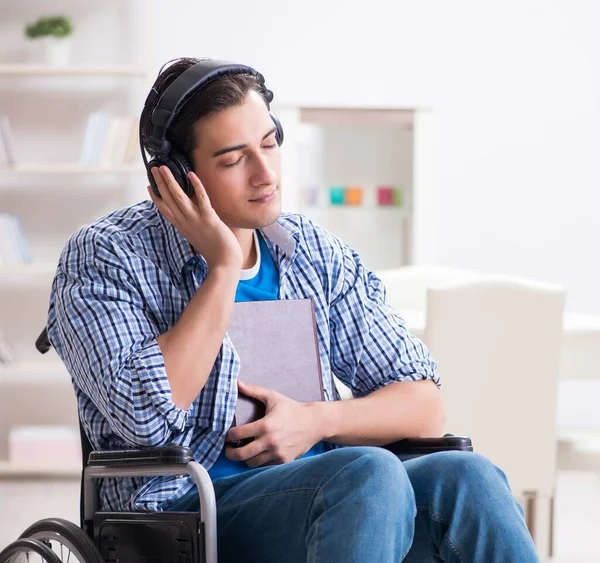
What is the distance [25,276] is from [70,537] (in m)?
3.34

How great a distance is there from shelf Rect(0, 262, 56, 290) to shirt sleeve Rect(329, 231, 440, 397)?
274 cm

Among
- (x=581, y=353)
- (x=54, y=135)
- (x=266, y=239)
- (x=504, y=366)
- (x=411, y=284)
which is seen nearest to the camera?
(x=266, y=239)

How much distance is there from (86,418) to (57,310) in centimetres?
16

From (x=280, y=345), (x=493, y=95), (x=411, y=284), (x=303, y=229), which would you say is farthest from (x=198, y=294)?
(x=493, y=95)

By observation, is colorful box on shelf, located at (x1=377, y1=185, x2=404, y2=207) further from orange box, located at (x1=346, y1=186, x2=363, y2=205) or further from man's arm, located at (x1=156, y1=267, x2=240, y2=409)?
man's arm, located at (x1=156, y1=267, x2=240, y2=409)

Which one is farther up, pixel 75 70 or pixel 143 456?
pixel 75 70

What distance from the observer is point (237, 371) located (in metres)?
1.47

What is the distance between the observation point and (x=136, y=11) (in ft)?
14.8

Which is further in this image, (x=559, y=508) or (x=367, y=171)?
(x=367, y=171)

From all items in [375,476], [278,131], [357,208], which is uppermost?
[278,131]

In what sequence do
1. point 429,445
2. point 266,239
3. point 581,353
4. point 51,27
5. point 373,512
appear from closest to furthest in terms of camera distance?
1. point 373,512
2. point 429,445
3. point 266,239
4. point 581,353
5. point 51,27

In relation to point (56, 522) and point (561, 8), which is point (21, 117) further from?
point (56, 522)

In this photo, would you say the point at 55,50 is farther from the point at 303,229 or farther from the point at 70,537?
the point at 70,537

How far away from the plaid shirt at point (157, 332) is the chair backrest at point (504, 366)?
3.08ft
